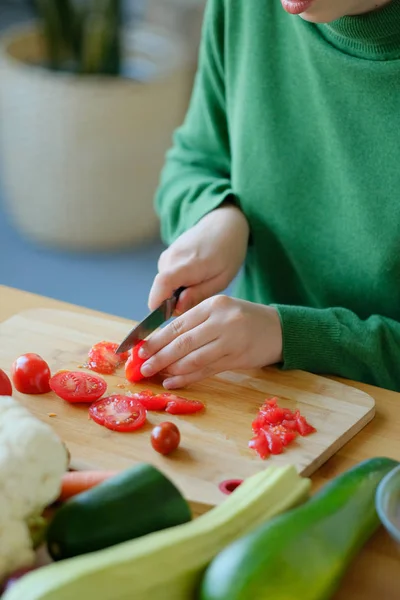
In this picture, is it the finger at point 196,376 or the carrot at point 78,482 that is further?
the finger at point 196,376

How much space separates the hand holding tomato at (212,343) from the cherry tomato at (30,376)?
0.14 m

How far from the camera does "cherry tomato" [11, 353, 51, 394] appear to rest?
137 cm

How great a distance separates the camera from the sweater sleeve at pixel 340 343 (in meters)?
1.46

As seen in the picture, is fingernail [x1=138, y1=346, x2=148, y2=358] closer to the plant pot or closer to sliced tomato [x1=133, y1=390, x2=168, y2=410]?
sliced tomato [x1=133, y1=390, x2=168, y2=410]

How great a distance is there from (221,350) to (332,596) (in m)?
0.49

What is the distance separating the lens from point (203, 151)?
6.29 feet

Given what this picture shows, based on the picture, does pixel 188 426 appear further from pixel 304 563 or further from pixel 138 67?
pixel 138 67

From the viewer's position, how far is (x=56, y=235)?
11.8 ft

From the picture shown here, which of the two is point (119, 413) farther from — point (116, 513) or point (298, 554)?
point (298, 554)

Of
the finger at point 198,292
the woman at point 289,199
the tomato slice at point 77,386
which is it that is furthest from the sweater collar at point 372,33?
the tomato slice at point 77,386

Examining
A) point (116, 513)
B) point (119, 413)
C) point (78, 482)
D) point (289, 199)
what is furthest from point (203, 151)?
point (116, 513)

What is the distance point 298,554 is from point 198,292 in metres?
0.75

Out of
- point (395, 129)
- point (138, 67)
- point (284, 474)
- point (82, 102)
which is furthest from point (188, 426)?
point (138, 67)

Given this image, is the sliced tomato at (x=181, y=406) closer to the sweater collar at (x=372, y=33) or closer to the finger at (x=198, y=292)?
the finger at (x=198, y=292)
